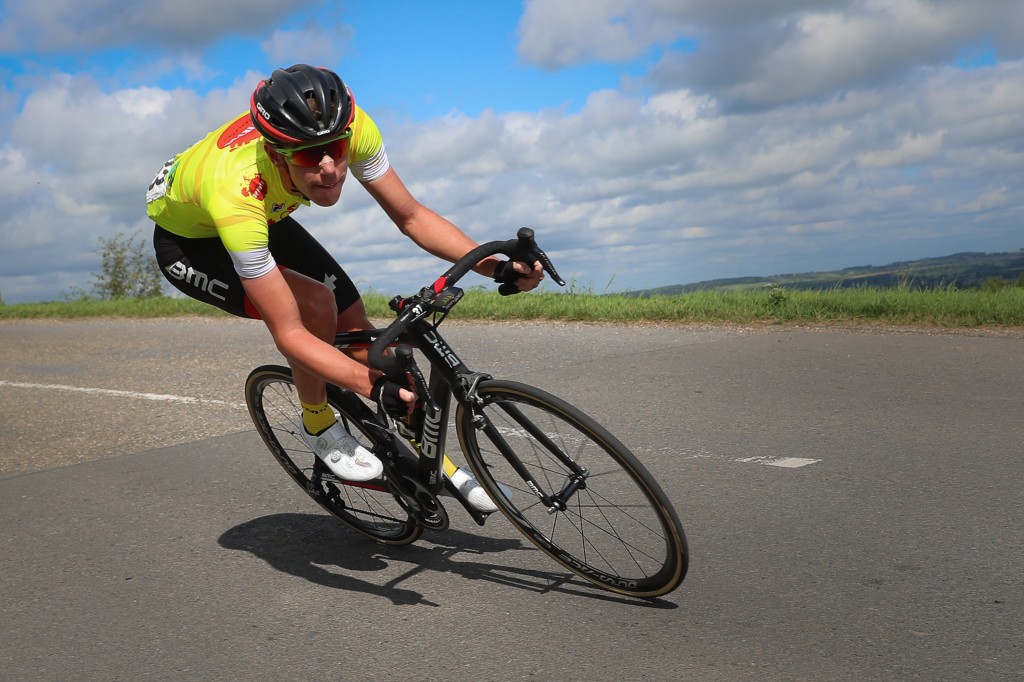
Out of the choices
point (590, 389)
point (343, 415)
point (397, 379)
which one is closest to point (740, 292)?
point (590, 389)

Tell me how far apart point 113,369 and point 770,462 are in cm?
755

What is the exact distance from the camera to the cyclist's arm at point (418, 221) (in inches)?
173

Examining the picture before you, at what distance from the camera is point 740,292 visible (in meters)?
11.9

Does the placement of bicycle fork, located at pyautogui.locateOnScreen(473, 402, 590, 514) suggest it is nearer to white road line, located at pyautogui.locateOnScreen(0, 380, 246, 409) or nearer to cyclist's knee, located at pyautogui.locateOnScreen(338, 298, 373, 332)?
cyclist's knee, located at pyautogui.locateOnScreen(338, 298, 373, 332)

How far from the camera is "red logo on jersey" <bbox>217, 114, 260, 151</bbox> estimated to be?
412 centimetres

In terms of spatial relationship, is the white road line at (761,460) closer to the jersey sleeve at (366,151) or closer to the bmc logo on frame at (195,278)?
the jersey sleeve at (366,151)

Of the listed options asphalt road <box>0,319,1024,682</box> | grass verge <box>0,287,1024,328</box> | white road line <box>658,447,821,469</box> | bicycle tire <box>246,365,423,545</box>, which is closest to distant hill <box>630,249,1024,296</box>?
grass verge <box>0,287,1024,328</box>

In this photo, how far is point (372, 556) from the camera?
456 cm

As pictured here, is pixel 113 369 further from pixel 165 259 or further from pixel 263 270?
pixel 263 270

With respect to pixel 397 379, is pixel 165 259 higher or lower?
higher

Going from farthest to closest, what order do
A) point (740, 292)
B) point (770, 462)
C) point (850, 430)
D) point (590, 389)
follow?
point (740, 292), point (590, 389), point (850, 430), point (770, 462)

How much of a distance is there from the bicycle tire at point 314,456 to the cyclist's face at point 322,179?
3.23 feet

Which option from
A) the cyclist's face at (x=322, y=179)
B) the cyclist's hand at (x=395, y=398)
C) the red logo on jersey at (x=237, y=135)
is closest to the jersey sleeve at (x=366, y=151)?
the cyclist's face at (x=322, y=179)

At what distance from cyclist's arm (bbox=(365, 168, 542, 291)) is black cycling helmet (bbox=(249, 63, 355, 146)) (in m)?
0.66
